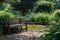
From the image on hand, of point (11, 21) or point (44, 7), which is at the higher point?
point (44, 7)

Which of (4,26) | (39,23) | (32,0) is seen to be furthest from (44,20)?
(32,0)

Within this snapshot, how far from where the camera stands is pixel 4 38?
1210 cm

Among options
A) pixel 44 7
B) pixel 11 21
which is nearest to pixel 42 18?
pixel 44 7

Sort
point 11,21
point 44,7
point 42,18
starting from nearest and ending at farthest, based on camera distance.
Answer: point 11,21, point 42,18, point 44,7

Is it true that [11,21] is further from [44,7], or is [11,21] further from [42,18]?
[44,7]

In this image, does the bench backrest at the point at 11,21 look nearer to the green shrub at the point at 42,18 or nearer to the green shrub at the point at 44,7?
the green shrub at the point at 42,18

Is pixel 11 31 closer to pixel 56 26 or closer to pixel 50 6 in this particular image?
pixel 56 26

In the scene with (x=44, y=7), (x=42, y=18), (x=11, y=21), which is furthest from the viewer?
(x=44, y=7)

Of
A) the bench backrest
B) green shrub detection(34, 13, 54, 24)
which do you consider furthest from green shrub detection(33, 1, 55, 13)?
the bench backrest

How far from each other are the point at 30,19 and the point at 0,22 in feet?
17.0

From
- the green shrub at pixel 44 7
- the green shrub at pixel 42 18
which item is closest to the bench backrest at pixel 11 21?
the green shrub at pixel 42 18

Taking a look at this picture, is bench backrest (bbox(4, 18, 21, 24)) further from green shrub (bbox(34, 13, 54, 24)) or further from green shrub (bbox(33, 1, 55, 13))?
green shrub (bbox(33, 1, 55, 13))

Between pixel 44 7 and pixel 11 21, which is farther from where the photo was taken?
pixel 44 7

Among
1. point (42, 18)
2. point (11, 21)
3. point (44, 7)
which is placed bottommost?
point (42, 18)
